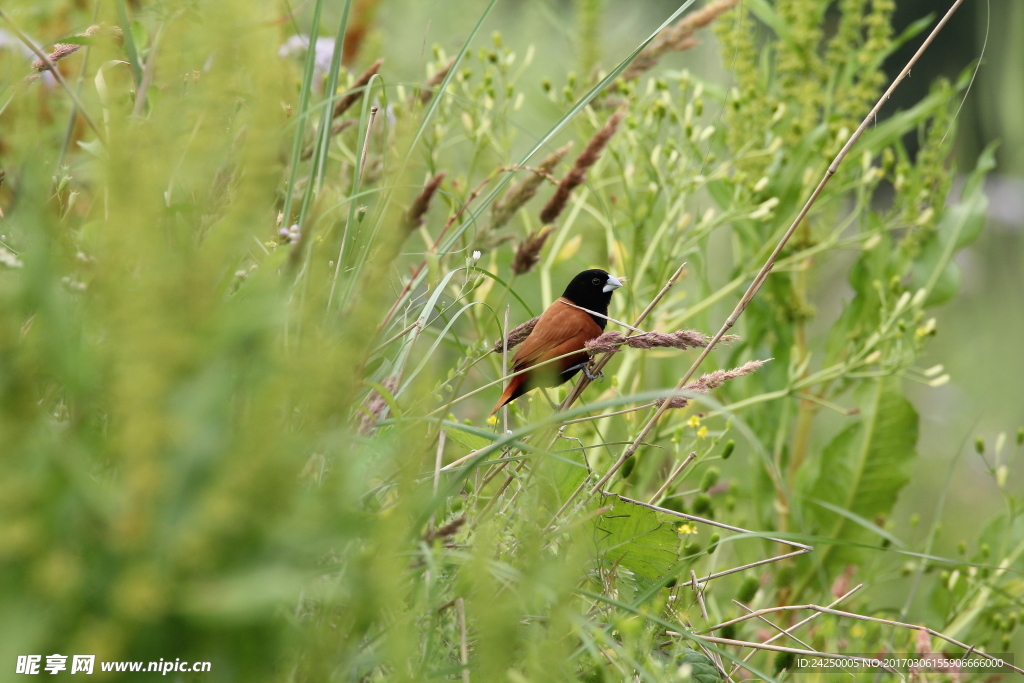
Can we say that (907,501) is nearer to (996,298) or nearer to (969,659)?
(996,298)

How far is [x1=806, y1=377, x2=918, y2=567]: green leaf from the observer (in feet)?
5.95

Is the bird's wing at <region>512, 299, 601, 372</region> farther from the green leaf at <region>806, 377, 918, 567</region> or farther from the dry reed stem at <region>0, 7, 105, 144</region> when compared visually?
the dry reed stem at <region>0, 7, 105, 144</region>

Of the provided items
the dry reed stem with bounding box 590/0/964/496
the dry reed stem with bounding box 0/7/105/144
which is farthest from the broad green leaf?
the dry reed stem with bounding box 0/7/105/144

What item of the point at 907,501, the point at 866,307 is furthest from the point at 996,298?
the point at 866,307

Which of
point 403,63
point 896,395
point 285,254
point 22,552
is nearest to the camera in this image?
point 22,552

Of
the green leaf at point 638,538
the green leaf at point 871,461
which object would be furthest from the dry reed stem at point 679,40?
the green leaf at point 871,461

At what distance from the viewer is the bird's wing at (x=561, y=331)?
1.45 metres

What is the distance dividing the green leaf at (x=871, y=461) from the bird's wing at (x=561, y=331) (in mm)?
687

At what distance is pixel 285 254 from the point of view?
2.32 feet

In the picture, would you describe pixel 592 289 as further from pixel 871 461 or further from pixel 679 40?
pixel 871 461

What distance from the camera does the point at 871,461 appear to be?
1.82m

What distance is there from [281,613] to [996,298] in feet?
11.4

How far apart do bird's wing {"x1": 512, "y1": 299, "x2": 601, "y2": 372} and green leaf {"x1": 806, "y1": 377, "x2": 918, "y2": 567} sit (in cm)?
69

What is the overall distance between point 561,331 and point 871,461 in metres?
0.85
